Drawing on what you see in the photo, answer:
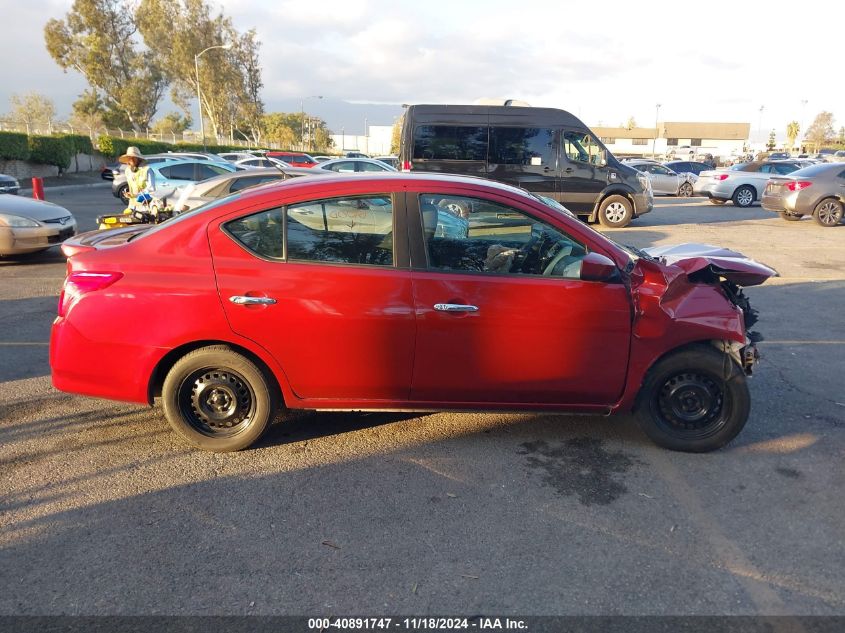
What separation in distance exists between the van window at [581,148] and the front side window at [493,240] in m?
10.7

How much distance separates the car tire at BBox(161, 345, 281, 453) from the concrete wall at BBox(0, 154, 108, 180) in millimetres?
29219

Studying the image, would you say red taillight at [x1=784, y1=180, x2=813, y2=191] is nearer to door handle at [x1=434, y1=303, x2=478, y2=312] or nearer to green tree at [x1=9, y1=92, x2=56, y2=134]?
door handle at [x1=434, y1=303, x2=478, y2=312]

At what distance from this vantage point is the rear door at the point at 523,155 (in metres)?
13.7

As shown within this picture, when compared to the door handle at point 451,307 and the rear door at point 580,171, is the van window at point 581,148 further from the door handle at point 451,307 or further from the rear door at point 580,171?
the door handle at point 451,307

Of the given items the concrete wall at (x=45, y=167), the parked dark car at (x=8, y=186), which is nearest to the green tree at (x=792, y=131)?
the concrete wall at (x=45, y=167)

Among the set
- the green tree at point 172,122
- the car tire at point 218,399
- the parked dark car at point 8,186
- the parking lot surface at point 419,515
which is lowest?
the parking lot surface at point 419,515

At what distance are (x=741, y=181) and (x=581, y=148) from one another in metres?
10.1

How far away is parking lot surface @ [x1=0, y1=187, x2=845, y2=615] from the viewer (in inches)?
110

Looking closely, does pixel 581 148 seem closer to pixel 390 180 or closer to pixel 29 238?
pixel 29 238

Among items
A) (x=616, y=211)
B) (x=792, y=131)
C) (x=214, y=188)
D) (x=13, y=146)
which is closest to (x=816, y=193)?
(x=616, y=211)

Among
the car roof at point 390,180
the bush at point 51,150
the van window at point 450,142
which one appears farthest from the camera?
the bush at point 51,150

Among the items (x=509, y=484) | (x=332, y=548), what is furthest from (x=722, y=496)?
(x=332, y=548)

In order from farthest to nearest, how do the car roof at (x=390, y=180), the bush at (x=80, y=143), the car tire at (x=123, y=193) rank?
the bush at (x=80, y=143)
the car tire at (x=123, y=193)
the car roof at (x=390, y=180)

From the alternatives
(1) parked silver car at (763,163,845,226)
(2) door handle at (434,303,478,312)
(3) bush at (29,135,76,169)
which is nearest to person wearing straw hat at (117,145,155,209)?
(2) door handle at (434,303,478,312)
